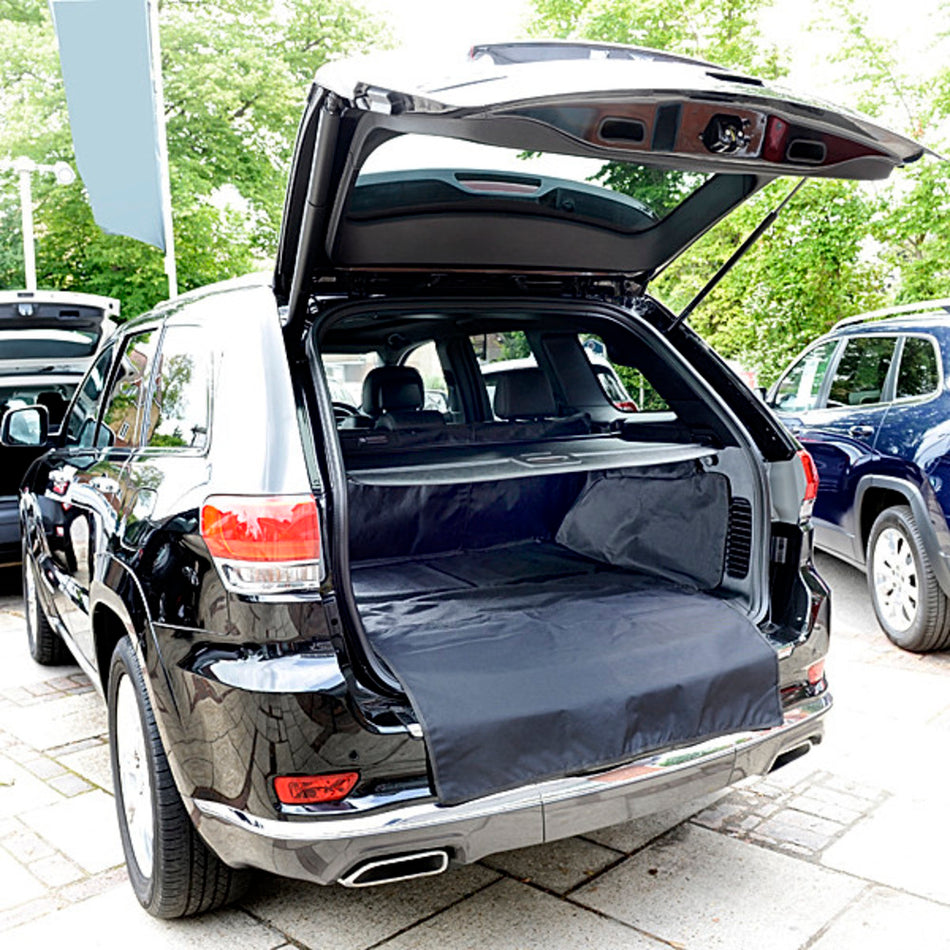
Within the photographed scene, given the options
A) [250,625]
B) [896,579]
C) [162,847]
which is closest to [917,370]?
[896,579]

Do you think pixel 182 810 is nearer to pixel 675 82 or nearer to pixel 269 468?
pixel 269 468

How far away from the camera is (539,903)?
2.85 metres

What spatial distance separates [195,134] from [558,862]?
18.0 meters

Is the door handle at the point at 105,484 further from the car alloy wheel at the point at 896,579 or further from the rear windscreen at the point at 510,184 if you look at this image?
the car alloy wheel at the point at 896,579

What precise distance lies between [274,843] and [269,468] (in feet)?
2.81

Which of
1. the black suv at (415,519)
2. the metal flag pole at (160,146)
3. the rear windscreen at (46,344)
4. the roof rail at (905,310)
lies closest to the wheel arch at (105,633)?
the black suv at (415,519)

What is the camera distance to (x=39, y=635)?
508cm

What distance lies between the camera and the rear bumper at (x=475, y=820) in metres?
2.23

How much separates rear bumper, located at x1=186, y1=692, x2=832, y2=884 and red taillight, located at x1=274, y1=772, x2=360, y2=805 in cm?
5

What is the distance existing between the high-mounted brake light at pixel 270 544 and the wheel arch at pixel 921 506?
11.9 ft

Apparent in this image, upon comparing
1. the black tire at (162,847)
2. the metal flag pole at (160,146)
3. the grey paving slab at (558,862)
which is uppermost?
the metal flag pole at (160,146)

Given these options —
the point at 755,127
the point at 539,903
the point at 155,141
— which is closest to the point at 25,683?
the point at 539,903

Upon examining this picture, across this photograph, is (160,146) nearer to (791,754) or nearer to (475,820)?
(791,754)

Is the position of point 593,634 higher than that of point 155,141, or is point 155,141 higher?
point 155,141
